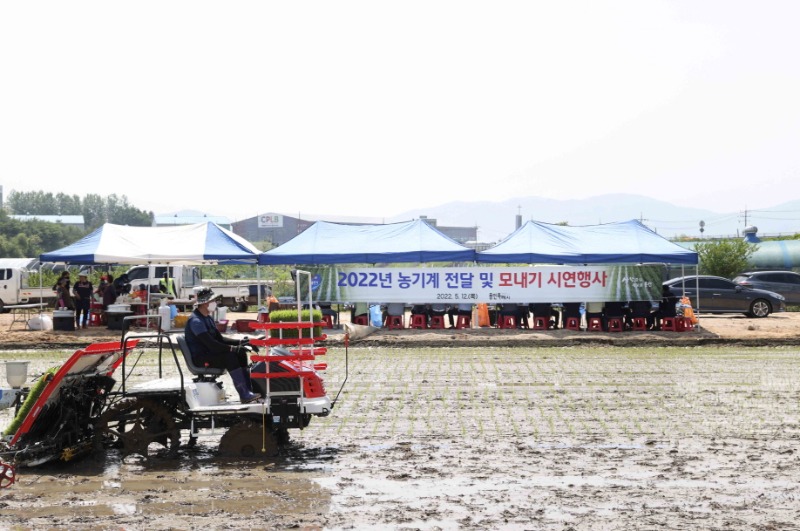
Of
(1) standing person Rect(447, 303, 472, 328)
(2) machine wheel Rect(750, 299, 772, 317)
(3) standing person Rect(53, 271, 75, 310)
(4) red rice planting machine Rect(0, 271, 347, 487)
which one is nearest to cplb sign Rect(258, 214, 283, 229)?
(3) standing person Rect(53, 271, 75, 310)

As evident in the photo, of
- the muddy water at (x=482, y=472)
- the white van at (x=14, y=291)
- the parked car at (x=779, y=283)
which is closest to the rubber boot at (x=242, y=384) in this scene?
the muddy water at (x=482, y=472)

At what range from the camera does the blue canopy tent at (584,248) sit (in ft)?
90.1

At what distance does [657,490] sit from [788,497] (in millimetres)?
1076

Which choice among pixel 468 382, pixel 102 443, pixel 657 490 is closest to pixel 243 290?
pixel 468 382

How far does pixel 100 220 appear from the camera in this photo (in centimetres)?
16788

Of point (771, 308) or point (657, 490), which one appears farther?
point (771, 308)

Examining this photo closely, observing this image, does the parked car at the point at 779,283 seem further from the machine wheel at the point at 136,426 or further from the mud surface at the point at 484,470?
the machine wheel at the point at 136,426

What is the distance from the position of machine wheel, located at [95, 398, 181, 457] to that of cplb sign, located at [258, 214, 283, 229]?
109419 mm

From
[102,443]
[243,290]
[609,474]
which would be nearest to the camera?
[609,474]

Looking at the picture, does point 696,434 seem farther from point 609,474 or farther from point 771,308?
point 771,308

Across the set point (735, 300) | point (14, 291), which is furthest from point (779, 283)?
point (14, 291)

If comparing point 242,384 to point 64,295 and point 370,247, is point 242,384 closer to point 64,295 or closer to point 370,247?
point 370,247

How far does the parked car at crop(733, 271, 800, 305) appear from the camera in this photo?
38.0m

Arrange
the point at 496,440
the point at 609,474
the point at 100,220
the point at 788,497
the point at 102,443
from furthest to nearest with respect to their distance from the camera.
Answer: the point at 100,220 → the point at 496,440 → the point at 102,443 → the point at 609,474 → the point at 788,497
